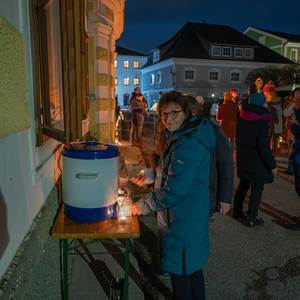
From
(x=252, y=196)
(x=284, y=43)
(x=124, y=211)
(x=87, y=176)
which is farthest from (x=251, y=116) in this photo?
(x=284, y=43)

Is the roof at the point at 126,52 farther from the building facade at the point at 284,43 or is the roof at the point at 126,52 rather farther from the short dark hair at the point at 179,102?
the short dark hair at the point at 179,102

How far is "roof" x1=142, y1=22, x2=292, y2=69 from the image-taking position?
32.9 meters

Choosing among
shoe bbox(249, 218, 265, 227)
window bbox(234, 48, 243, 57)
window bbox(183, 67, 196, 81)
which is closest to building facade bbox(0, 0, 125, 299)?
shoe bbox(249, 218, 265, 227)

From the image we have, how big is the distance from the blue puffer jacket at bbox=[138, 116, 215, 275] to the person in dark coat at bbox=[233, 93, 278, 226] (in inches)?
80.5

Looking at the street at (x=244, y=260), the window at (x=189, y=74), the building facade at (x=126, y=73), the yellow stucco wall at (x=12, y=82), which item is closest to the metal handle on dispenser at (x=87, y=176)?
the yellow stucco wall at (x=12, y=82)

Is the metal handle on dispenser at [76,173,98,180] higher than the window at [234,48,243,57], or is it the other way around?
the window at [234,48,243,57]

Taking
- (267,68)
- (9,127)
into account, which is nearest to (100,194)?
(9,127)

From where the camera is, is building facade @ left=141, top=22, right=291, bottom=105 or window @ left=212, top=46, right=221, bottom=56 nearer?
building facade @ left=141, top=22, right=291, bottom=105

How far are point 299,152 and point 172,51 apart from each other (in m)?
31.6

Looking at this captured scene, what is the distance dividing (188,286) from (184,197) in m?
0.72

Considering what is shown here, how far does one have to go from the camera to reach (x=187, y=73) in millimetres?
33031

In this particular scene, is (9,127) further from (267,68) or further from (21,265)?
(267,68)

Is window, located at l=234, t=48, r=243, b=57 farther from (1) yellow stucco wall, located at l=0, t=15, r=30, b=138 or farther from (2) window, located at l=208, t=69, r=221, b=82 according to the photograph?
(1) yellow stucco wall, located at l=0, t=15, r=30, b=138

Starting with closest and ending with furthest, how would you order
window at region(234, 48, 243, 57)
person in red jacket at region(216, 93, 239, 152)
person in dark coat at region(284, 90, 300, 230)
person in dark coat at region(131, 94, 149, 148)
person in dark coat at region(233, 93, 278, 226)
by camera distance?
person in dark coat at region(233, 93, 278, 226)
person in dark coat at region(284, 90, 300, 230)
person in red jacket at region(216, 93, 239, 152)
person in dark coat at region(131, 94, 149, 148)
window at region(234, 48, 243, 57)
